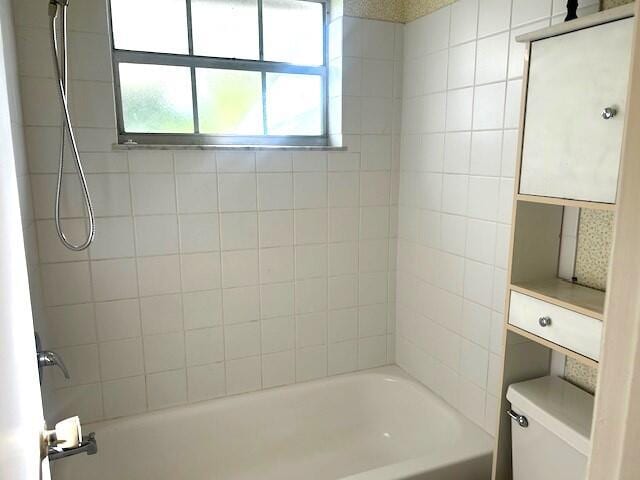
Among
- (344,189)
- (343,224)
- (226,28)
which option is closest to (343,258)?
(343,224)

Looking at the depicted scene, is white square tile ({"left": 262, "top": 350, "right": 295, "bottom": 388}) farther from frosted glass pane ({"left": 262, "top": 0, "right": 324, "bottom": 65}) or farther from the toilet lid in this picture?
frosted glass pane ({"left": 262, "top": 0, "right": 324, "bottom": 65})

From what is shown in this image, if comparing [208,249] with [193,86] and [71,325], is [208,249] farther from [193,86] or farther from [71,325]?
[193,86]

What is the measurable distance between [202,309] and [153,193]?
0.53m

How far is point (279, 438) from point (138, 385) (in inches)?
26.8

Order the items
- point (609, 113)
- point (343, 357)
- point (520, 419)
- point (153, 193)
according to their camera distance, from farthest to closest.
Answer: point (343, 357)
point (153, 193)
point (520, 419)
point (609, 113)

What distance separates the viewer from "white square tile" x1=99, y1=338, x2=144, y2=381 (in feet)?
6.14

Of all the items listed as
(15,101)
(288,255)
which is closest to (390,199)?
(288,255)

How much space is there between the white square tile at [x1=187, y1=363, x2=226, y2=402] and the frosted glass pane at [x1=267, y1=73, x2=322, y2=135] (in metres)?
1.10

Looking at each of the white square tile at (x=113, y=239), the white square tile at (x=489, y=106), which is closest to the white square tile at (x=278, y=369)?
the white square tile at (x=113, y=239)

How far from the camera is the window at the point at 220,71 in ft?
6.14

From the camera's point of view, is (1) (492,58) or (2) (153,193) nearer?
(1) (492,58)

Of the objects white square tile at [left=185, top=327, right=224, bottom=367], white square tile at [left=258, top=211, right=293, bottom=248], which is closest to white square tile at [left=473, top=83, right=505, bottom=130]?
white square tile at [left=258, top=211, right=293, bottom=248]

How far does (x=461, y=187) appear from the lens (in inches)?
72.3

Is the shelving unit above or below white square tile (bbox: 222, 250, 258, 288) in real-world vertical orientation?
above
